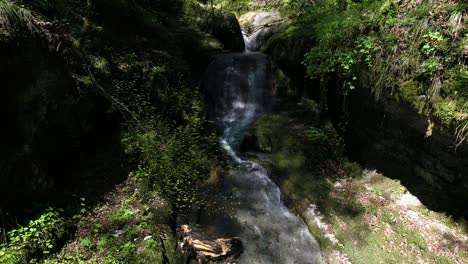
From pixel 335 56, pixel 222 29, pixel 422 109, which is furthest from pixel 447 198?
pixel 222 29

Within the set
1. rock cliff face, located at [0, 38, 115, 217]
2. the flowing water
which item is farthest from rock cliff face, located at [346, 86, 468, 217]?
rock cliff face, located at [0, 38, 115, 217]

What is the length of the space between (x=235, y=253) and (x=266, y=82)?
7.86 m

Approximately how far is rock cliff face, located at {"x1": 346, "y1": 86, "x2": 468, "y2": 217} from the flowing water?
2807 millimetres

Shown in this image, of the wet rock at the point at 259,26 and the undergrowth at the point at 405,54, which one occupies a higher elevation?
the wet rock at the point at 259,26

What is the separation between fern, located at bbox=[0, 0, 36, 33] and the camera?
5098 millimetres

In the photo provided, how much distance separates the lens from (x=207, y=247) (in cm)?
639

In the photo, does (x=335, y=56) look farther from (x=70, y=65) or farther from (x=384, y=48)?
(x=70, y=65)

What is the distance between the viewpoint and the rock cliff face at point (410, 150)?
650cm

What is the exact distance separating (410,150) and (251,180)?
413 cm

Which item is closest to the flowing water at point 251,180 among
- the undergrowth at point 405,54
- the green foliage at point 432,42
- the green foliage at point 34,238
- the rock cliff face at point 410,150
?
the rock cliff face at point 410,150

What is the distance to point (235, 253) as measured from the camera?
6.54 metres

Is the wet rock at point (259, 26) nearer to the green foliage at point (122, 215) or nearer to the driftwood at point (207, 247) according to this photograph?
the driftwood at point (207, 247)

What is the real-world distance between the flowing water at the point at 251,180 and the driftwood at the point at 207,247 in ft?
0.85

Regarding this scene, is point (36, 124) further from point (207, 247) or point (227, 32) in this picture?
point (227, 32)
